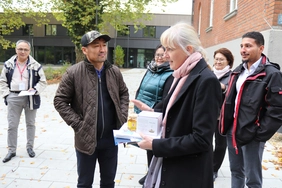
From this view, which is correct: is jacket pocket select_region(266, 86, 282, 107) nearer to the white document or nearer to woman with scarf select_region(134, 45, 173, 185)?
woman with scarf select_region(134, 45, 173, 185)

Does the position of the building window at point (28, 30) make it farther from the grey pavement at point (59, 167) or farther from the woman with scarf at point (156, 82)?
the woman with scarf at point (156, 82)

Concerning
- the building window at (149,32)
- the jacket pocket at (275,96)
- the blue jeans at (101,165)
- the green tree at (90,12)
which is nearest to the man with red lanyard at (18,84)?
the blue jeans at (101,165)

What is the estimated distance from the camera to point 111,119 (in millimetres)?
2889

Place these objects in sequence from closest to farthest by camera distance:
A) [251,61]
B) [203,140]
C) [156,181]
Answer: [203,140], [156,181], [251,61]

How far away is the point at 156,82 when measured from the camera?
341cm

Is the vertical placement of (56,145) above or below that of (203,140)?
below

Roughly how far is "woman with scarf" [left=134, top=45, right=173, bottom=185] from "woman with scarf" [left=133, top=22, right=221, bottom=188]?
139 centimetres

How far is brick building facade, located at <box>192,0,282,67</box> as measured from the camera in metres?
6.06

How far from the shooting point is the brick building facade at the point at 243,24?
19.9 ft

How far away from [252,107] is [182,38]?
4.61 ft

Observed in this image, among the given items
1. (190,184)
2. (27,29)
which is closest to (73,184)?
(190,184)

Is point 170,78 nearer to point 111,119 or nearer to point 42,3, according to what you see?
point 111,119

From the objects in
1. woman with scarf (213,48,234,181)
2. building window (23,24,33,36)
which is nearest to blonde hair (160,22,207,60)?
woman with scarf (213,48,234,181)

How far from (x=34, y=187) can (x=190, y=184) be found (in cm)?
281
